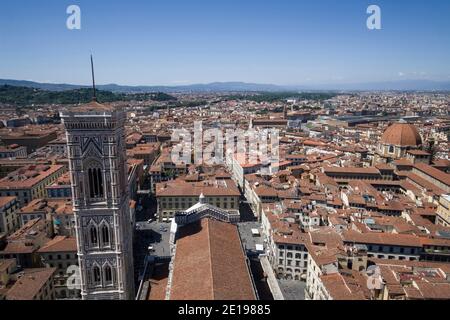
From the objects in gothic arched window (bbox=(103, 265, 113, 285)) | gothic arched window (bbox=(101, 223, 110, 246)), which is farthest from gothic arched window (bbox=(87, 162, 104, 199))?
gothic arched window (bbox=(103, 265, 113, 285))

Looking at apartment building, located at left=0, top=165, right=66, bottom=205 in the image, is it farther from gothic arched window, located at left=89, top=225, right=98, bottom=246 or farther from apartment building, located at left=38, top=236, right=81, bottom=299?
gothic arched window, located at left=89, top=225, right=98, bottom=246

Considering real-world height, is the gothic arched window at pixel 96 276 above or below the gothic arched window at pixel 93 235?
below

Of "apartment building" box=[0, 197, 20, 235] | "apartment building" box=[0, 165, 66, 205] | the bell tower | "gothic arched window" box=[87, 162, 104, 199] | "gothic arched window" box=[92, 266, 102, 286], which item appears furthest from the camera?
"apartment building" box=[0, 165, 66, 205]

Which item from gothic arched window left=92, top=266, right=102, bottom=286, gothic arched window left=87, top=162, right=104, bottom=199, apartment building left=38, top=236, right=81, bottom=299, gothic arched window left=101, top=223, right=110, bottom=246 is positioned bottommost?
apartment building left=38, top=236, right=81, bottom=299

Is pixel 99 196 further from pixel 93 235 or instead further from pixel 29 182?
pixel 29 182

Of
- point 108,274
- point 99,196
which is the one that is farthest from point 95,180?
point 108,274

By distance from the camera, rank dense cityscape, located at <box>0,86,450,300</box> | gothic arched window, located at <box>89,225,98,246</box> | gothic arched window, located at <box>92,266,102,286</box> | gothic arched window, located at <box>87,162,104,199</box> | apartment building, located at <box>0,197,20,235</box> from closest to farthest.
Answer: dense cityscape, located at <box>0,86,450,300</box>, gothic arched window, located at <box>87,162,104,199</box>, gothic arched window, located at <box>89,225,98,246</box>, gothic arched window, located at <box>92,266,102,286</box>, apartment building, located at <box>0,197,20,235</box>

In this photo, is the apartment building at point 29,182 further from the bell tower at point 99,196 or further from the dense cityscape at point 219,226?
the bell tower at point 99,196

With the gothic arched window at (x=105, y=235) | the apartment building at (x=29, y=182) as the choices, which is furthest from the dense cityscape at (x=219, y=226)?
the apartment building at (x=29, y=182)
